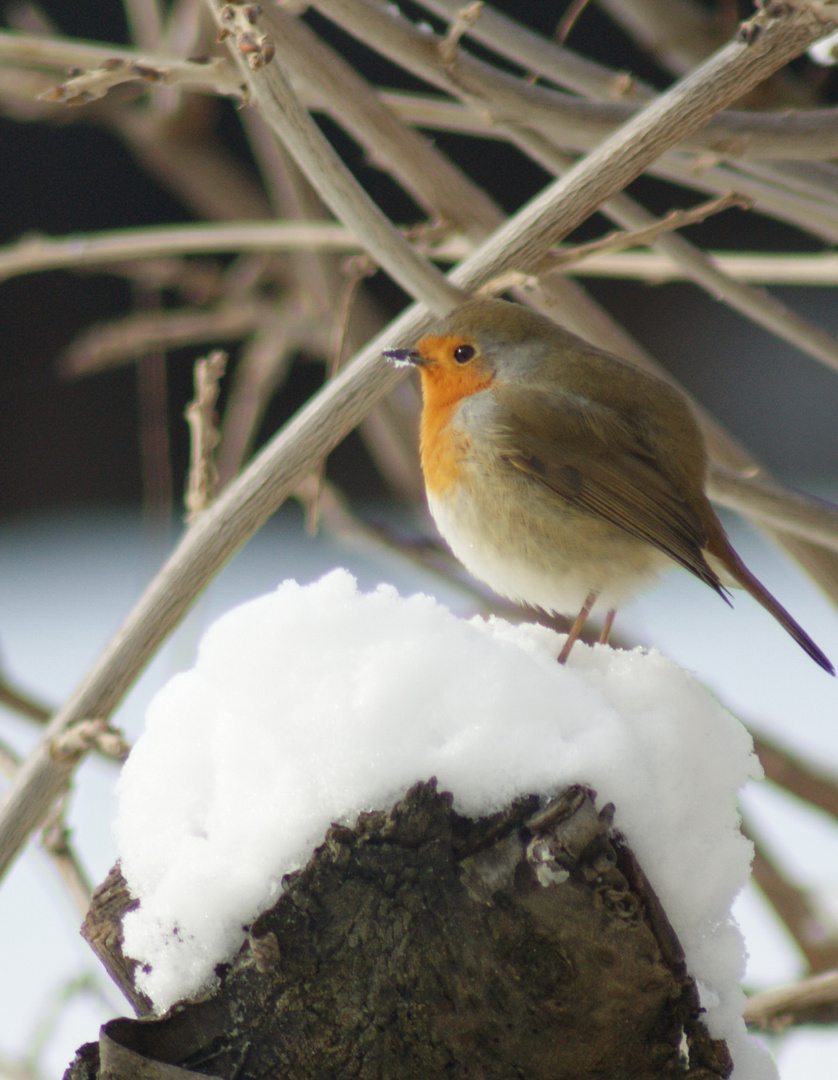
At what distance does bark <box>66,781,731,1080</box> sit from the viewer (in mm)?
847

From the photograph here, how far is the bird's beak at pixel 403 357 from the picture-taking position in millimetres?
1183

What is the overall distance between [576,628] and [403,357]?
0.38 meters

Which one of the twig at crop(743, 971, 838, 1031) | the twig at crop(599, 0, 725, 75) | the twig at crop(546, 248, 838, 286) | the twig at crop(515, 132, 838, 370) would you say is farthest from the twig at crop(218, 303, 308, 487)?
the twig at crop(743, 971, 838, 1031)

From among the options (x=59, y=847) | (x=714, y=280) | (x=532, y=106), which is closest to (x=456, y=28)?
(x=532, y=106)

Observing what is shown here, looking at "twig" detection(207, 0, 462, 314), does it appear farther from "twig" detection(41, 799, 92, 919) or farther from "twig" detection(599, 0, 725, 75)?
"twig" detection(599, 0, 725, 75)

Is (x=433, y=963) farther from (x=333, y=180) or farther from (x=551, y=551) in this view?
(x=333, y=180)

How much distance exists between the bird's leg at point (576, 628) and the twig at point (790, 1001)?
0.45 metres

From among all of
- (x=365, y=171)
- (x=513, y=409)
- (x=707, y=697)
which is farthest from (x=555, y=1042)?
(x=365, y=171)

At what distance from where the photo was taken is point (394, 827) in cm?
87

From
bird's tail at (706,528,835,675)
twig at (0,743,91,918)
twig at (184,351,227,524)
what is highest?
twig at (184,351,227,524)

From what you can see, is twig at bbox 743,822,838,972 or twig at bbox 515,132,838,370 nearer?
twig at bbox 515,132,838,370

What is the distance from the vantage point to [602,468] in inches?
52.6

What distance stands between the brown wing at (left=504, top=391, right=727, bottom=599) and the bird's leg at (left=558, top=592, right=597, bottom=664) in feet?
0.32

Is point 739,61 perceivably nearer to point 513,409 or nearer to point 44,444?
point 513,409
